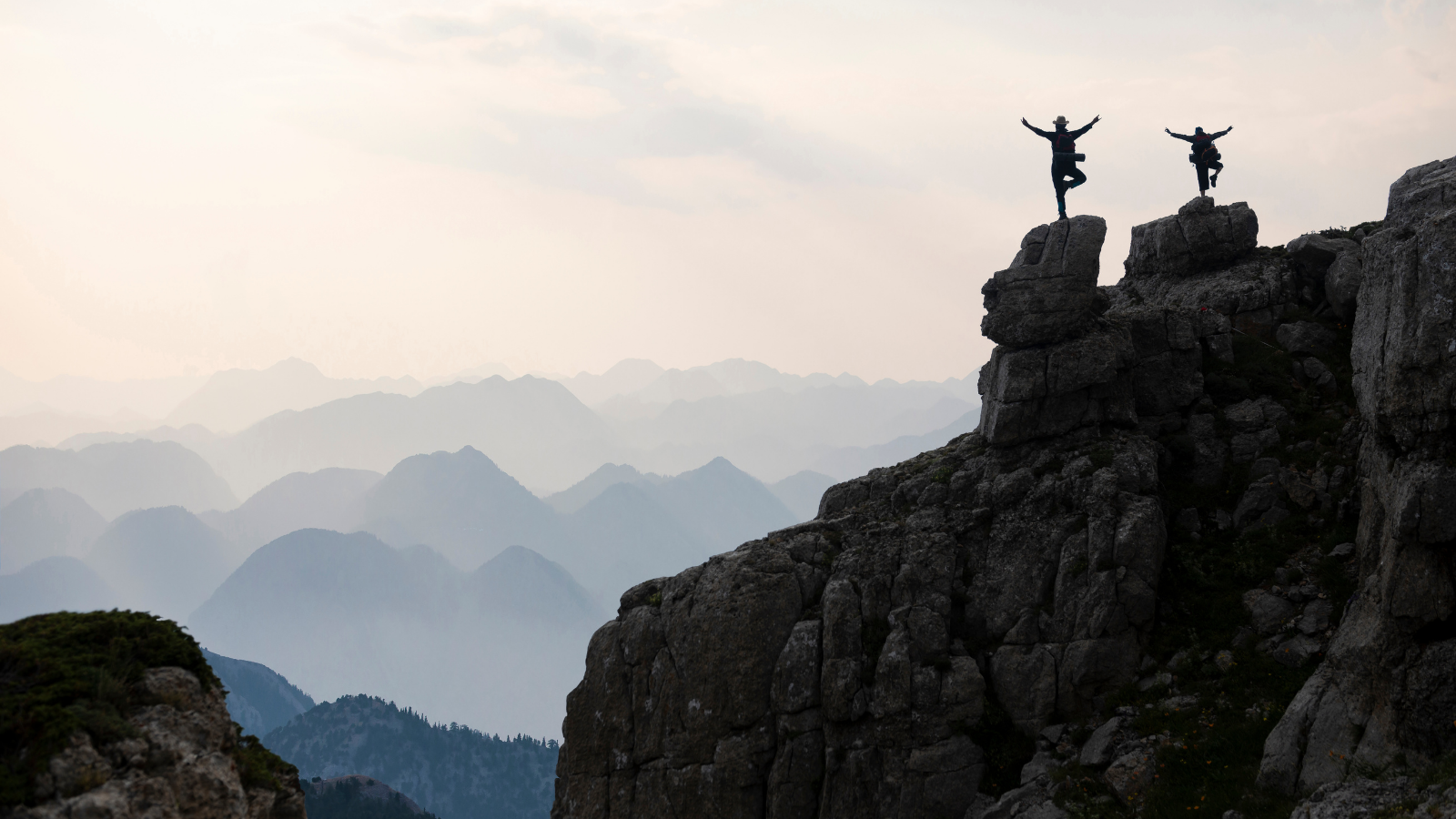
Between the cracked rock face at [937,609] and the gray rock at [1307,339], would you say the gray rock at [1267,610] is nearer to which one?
the cracked rock face at [937,609]

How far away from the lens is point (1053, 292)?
37.7 m

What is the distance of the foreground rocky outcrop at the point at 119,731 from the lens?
1366 cm

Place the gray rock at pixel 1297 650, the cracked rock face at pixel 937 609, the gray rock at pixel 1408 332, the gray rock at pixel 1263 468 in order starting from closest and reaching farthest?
the gray rock at pixel 1408 332
the gray rock at pixel 1297 650
the cracked rock face at pixel 937 609
the gray rock at pixel 1263 468

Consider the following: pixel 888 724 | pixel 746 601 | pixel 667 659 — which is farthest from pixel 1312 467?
pixel 667 659

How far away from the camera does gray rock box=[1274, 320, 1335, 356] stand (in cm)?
3791

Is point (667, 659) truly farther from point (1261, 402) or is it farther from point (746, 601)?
point (1261, 402)

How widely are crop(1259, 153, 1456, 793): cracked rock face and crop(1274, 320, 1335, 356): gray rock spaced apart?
14.4 metres

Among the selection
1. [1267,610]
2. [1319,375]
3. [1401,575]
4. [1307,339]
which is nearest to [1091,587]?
[1267,610]

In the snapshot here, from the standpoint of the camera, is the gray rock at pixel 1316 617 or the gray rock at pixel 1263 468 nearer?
the gray rock at pixel 1316 617

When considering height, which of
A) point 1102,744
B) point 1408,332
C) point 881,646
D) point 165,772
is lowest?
point 1102,744

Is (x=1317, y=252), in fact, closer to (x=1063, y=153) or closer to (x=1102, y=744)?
(x=1063, y=153)

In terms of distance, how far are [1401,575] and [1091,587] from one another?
10.5 m

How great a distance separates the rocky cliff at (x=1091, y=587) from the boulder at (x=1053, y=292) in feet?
0.36

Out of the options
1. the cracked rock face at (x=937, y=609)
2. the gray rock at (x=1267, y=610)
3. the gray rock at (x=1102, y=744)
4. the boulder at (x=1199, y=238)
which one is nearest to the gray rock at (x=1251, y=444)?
the cracked rock face at (x=937, y=609)
